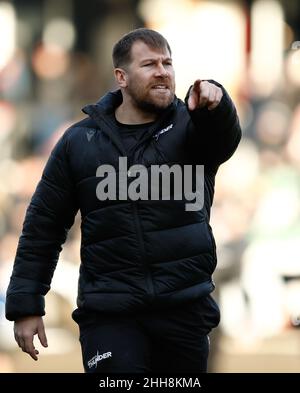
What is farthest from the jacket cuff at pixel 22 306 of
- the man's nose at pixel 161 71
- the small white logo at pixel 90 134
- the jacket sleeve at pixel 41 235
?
the man's nose at pixel 161 71

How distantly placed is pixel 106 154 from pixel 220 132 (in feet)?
1.61

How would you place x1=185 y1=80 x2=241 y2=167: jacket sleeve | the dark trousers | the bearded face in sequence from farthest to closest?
1. the bearded face
2. the dark trousers
3. x1=185 y1=80 x2=241 y2=167: jacket sleeve

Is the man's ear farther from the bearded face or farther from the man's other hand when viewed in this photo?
the man's other hand

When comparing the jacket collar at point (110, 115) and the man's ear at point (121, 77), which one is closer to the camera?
the jacket collar at point (110, 115)

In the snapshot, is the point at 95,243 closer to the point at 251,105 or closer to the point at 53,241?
the point at 53,241

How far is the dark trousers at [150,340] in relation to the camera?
485 cm

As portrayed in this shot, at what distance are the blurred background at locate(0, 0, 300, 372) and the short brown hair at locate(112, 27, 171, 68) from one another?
5.48 m

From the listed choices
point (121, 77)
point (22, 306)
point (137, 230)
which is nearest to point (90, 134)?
point (121, 77)

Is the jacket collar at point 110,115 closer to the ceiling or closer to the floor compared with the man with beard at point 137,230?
closer to the ceiling

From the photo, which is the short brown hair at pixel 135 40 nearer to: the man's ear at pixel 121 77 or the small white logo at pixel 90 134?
the man's ear at pixel 121 77

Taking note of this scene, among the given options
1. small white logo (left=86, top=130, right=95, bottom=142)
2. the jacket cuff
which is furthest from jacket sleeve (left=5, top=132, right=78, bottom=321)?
small white logo (left=86, top=130, right=95, bottom=142)

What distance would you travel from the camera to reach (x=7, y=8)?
10703 millimetres

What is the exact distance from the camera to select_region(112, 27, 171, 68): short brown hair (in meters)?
5.05
